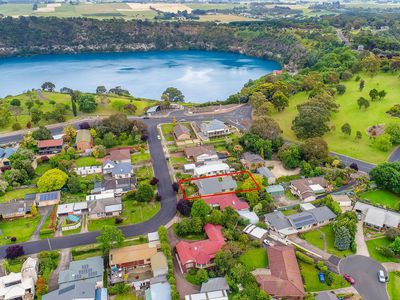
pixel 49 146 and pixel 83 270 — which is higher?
pixel 49 146

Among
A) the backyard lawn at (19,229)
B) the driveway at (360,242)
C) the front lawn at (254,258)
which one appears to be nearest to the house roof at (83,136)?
the backyard lawn at (19,229)

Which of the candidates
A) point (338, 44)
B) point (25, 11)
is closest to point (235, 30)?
point (338, 44)

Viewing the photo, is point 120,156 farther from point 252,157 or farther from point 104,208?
point 252,157

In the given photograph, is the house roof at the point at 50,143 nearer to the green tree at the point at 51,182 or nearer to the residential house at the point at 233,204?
the green tree at the point at 51,182

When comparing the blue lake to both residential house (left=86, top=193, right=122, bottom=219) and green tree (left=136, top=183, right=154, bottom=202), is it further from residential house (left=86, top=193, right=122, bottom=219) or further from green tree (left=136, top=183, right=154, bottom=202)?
residential house (left=86, top=193, right=122, bottom=219)

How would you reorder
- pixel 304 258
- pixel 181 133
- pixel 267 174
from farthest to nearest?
1. pixel 181 133
2. pixel 267 174
3. pixel 304 258

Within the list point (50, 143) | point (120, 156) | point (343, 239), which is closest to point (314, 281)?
point (343, 239)
